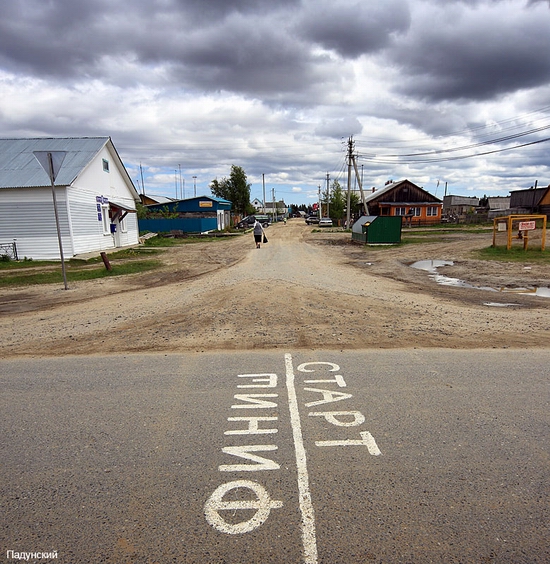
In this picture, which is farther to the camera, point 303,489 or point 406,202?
point 406,202

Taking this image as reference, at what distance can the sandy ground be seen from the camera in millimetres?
6328

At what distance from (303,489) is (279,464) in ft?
1.13

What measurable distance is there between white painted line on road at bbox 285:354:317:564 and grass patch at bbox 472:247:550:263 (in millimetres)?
16056

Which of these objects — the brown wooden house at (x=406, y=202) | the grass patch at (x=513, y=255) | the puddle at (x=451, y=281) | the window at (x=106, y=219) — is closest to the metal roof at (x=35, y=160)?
the window at (x=106, y=219)

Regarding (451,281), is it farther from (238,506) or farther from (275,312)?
(238,506)

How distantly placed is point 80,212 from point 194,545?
2177 cm

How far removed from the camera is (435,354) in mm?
5578

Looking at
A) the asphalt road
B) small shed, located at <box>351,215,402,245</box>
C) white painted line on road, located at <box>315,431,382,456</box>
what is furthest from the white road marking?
small shed, located at <box>351,215,402,245</box>

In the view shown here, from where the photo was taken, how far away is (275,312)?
26.7 feet

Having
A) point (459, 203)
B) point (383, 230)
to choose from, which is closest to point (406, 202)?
point (383, 230)

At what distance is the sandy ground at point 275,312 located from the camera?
249 inches

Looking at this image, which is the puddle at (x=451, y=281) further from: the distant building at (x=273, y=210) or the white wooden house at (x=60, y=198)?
the distant building at (x=273, y=210)

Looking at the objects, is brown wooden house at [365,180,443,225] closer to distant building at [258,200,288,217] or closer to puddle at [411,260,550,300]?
puddle at [411,260,550,300]

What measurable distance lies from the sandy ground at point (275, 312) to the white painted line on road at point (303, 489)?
2.10m
